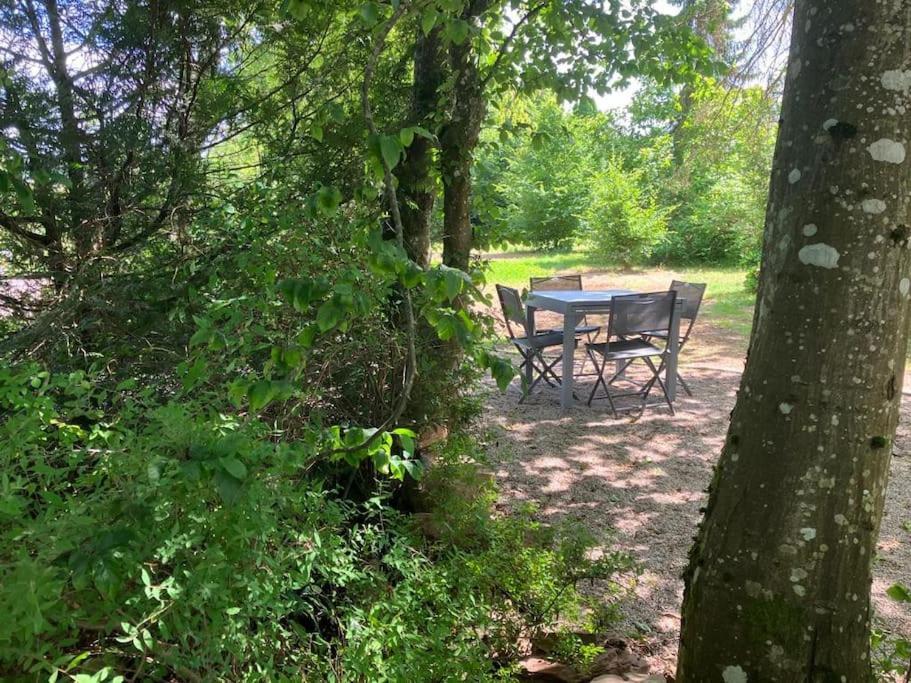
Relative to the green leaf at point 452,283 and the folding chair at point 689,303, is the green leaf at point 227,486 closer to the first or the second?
the green leaf at point 452,283

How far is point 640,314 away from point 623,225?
→ 12.9m

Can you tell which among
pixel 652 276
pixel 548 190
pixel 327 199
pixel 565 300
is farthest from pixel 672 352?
pixel 548 190

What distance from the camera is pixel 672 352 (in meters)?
5.71

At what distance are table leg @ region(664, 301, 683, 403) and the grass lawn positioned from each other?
4113 millimetres

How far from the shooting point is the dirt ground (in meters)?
2.90

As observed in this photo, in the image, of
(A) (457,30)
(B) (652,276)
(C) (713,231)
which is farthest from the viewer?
(C) (713,231)

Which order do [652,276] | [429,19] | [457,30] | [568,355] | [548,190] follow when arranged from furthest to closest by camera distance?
[548,190] < [652,276] < [568,355] < [457,30] < [429,19]

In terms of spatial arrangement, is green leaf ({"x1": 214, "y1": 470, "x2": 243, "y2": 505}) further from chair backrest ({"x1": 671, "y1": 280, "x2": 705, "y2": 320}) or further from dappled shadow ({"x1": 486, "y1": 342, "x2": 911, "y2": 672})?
chair backrest ({"x1": 671, "y1": 280, "x2": 705, "y2": 320})

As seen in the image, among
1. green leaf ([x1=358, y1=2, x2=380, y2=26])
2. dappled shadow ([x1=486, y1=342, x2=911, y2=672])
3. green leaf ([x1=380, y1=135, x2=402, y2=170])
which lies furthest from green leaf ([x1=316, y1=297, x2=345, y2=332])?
dappled shadow ([x1=486, y1=342, x2=911, y2=672])

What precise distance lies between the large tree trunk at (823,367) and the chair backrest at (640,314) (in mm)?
3910

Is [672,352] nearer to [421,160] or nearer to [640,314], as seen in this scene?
[640,314]

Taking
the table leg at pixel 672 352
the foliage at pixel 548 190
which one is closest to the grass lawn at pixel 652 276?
the foliage at pixel 548 190

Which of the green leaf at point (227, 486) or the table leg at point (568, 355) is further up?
the green leaf at point (227, 486)

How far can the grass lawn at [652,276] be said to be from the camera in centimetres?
1106
